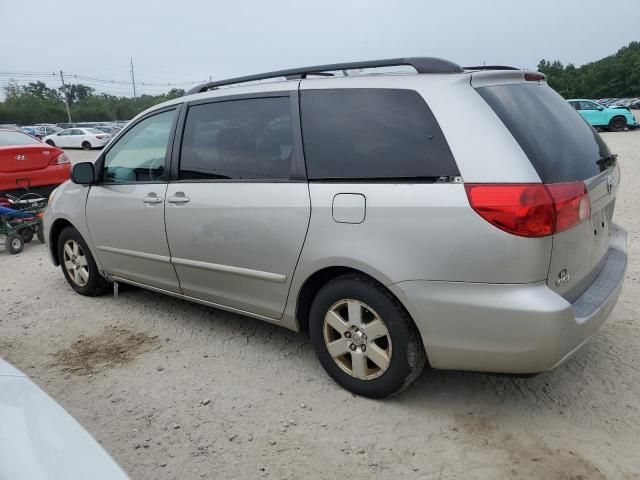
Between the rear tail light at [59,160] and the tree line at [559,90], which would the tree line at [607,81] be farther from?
the rear tail light at [59,160]

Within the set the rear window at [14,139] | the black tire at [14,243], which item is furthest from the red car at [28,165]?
the black tire at [14,243]

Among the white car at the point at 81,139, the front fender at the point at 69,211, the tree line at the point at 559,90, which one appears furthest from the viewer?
the tree line at the point at 559,90

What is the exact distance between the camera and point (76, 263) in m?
4.83

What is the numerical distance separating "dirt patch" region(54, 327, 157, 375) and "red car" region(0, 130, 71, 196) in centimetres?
476

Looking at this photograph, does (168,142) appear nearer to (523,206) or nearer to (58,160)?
(523,206)

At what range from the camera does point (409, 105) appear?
2645 mm

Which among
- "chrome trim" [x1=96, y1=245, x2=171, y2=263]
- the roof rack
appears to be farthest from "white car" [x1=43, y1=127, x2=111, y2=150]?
the roof rack

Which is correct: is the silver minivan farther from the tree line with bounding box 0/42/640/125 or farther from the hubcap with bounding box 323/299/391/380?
the tree line with bounding box 0/42/640/125

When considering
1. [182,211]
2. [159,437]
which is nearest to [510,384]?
[159,437]

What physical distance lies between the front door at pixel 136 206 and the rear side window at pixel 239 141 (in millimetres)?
272

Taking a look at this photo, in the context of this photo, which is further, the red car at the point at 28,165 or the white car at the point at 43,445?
the red car at the point at 28,165

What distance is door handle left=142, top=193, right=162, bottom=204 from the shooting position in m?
3.72

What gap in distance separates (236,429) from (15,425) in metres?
1.32

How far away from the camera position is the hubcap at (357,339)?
9.02 feet
